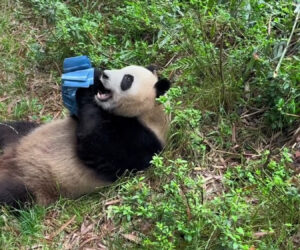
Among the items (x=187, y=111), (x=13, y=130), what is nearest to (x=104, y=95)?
(x=187, y=111)

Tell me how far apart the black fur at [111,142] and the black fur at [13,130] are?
581mm

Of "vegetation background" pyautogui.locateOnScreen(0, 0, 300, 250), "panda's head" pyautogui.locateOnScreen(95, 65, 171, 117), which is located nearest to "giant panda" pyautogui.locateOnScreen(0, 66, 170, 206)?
"panda's head" pyautogui.locateOnScreen(95, 65, 171, 117)

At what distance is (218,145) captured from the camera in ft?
15.7

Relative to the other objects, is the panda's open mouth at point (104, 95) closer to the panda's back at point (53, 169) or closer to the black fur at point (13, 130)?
the panda's back at point (53, 169)

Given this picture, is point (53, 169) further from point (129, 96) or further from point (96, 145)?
point (129, 96)

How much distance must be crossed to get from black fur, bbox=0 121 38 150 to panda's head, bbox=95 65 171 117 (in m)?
0.75

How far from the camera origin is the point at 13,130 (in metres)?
4.73

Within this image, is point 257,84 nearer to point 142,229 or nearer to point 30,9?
point 142,229

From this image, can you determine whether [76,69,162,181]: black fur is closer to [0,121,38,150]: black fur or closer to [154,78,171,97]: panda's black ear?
[154,78,171,97]: panda's black ear

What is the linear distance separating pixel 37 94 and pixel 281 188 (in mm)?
2670

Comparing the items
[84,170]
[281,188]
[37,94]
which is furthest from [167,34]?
[281,188]

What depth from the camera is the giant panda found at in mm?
4273

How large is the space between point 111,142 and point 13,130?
97 cm

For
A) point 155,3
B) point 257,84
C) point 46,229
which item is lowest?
point 46,229
